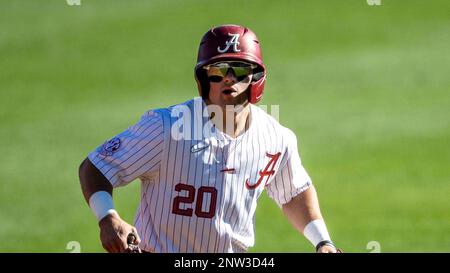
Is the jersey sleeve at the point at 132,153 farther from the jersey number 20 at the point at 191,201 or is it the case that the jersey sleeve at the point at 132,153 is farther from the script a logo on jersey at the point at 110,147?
the jersey number 20 at the point at 191,201

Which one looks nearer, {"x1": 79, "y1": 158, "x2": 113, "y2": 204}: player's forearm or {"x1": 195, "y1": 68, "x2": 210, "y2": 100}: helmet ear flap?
{"x1": 79, "y1": 158, "x2": 113, "y2": 204}: player's forearm

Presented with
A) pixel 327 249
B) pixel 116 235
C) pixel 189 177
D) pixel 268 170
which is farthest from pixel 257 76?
pixel 116 235

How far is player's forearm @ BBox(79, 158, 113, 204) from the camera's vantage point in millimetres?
6293

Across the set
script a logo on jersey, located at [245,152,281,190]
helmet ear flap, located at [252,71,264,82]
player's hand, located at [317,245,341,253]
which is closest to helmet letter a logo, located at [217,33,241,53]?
helmet ear flap, located at [252,71,264,82]

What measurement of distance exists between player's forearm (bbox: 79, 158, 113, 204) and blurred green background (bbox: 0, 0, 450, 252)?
4.30 meters

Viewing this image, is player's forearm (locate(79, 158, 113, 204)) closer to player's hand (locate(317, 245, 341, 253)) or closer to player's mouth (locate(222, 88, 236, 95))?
player's mouth (locate(222, 88, 236, 95))

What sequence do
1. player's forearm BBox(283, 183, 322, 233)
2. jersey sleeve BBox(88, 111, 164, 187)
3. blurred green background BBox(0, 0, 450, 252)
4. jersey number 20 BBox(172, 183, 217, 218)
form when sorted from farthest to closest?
blurred green background BBox(0, 0, 450, 252) < player's forearm BBox(283, 183, 322, 233) < jersey number 20 BBox(172, 183, 217, 218) < jersey sleeve BBox(88, 111, 164, 187)

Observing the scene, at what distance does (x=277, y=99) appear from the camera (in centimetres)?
1343

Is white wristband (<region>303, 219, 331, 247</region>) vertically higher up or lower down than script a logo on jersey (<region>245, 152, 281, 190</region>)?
lower down

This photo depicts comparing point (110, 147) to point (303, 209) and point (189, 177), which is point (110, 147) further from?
point (303, 209)

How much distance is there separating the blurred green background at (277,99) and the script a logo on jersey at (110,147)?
4.25 metres

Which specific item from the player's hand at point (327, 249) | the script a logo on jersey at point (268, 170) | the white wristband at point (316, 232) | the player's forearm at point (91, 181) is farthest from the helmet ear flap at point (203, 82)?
the player's hand at point (327, 249)

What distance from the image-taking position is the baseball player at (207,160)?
6469 millimetres
